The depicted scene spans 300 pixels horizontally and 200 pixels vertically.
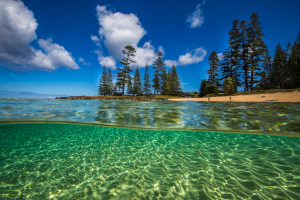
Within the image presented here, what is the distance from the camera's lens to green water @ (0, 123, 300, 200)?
252 cm

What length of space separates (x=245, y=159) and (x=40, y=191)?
5728 millimetres

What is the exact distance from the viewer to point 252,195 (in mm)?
2396

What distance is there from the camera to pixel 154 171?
132 inches

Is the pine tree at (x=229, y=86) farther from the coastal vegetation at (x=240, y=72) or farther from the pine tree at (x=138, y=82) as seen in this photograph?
the pine tree at (x=138, y=82)

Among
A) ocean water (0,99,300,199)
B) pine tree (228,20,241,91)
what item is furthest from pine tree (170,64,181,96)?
ocean water (0,99,300,199)

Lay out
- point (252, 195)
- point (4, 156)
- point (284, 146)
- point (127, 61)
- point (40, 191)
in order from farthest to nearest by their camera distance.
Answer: point (127, 61)
point (284, 146)
point (4, 156)
point (40, 191)
point (252, 195)

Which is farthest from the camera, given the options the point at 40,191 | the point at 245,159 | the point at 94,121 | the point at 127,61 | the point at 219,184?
the point at 127,61

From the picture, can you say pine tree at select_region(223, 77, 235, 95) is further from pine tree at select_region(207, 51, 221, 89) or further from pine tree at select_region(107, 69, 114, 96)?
pine tree at select_region(107, 69, 114, 96)

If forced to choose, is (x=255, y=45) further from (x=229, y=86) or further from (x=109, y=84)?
(x=109, y=84)

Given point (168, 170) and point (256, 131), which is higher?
point (256, 131)

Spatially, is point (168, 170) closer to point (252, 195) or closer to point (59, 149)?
point (252, 195)

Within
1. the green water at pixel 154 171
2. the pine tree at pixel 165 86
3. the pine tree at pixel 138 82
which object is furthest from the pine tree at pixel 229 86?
the pine tree at pixel 138 82

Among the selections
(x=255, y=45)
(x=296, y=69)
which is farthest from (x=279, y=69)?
(x=255, y=45)

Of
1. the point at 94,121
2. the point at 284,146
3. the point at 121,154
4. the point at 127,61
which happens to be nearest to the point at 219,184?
the point at 121,154
